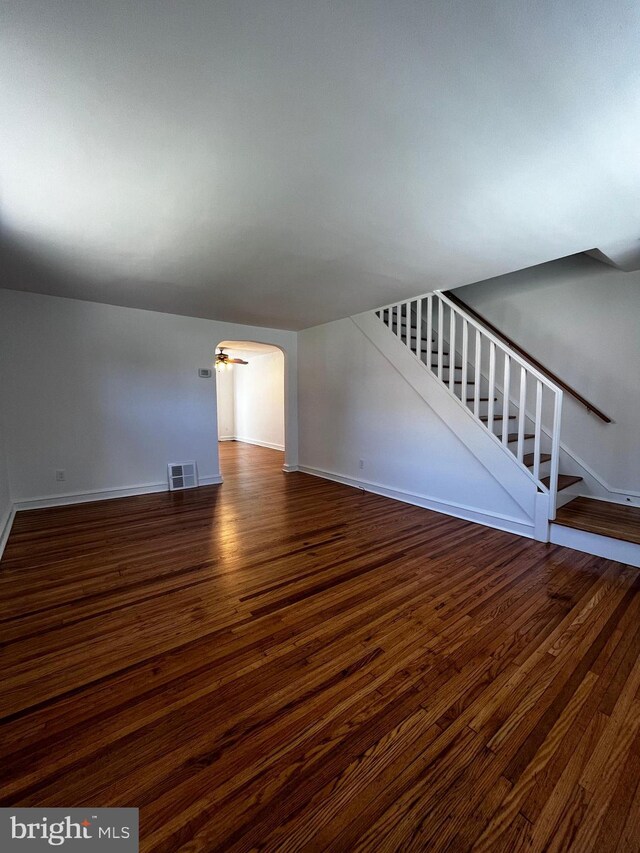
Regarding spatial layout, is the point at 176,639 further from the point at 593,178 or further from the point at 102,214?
the point at 593,178

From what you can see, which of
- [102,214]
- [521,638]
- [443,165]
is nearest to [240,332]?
[102,214]

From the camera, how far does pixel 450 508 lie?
3.71 m

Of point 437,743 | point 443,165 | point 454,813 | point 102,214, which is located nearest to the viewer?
point 454,813

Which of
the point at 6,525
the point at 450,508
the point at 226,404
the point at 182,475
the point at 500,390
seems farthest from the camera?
the point at 226,404

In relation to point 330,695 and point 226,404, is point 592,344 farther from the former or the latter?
point 226,404

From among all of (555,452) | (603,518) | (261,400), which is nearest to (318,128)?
(555,452)

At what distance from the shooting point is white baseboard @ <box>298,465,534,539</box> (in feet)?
10.3

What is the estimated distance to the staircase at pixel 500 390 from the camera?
2977 mm

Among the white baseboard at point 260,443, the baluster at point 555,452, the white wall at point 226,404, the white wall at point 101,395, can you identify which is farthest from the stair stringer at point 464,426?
the white wall at point 226,404

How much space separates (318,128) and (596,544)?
3423 millimetres

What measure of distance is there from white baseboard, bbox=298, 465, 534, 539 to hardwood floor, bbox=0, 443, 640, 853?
0.35m

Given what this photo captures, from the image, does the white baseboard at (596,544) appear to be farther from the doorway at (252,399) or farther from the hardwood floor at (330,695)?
the doorway at (252,399)

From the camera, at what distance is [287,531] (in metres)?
3.29

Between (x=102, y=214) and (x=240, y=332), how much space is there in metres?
3.12
